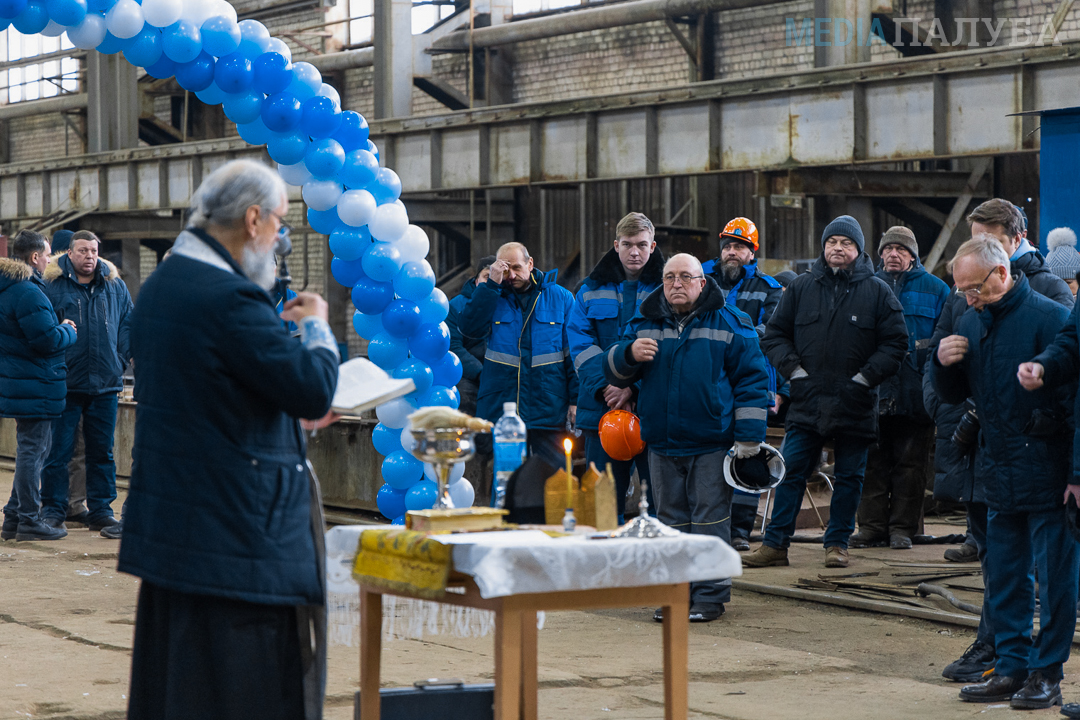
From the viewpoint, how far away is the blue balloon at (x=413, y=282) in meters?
7.77

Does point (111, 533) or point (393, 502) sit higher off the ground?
A: point (393, 502)

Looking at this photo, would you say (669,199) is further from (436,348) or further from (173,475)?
(173,475)

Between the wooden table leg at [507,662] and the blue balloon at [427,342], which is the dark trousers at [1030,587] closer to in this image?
the wooden table leg at [507,662]

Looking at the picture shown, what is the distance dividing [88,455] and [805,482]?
5.21 metres

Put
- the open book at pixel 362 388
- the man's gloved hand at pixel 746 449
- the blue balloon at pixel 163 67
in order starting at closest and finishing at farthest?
the open book at pixel 362 388 → the man's gloved hand at pixel 746 449 → the blue balloon at pixel 163 67

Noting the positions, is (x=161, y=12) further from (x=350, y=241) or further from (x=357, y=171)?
(x=350, y=241)

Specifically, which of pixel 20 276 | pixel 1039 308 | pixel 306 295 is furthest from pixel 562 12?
pixel 306 295

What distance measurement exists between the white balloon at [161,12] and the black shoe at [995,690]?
5.10 metres

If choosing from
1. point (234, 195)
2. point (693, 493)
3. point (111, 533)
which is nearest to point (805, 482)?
point (693, 493)

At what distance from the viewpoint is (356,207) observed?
762cm

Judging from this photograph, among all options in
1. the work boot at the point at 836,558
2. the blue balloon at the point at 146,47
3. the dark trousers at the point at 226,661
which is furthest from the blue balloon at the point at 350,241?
the dark trousers at the point at 226,661

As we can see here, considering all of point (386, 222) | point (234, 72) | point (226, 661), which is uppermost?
point (234, 72)

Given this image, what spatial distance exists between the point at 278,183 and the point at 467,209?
20.7 metres

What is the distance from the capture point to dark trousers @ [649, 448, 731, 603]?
22.5ft
